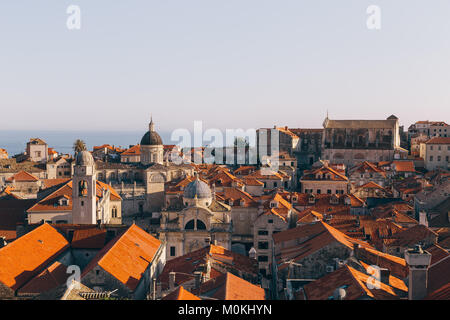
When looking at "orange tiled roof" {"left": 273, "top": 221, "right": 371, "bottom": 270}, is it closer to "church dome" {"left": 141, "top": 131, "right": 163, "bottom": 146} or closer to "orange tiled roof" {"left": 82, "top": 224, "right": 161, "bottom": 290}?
"orange tiled roof" {"left": 82, "top": 224, "right": 161, "bottom": 290}

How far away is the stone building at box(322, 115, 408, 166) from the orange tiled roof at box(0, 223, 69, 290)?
6366 cm

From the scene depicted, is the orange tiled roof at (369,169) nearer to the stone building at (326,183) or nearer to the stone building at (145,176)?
the stone building at (326,183)

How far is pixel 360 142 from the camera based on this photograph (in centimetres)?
9494

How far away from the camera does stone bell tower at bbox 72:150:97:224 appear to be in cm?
4488

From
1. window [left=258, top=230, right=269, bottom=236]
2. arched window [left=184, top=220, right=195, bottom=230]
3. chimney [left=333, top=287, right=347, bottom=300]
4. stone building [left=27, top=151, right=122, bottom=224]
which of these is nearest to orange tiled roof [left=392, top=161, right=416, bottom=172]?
window [left=258, top=230, right=269, bottom=236]

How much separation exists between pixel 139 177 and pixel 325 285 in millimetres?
49427

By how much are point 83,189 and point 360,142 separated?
62.4 meters

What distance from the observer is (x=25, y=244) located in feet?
116

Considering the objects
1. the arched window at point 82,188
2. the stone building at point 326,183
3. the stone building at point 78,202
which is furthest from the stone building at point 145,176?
the arched window at point 82,188

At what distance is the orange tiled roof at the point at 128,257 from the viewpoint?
30.3m

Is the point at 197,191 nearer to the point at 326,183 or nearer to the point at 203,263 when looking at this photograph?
the point at 203,263

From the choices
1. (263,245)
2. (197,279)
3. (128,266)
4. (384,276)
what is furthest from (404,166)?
(197,279)
